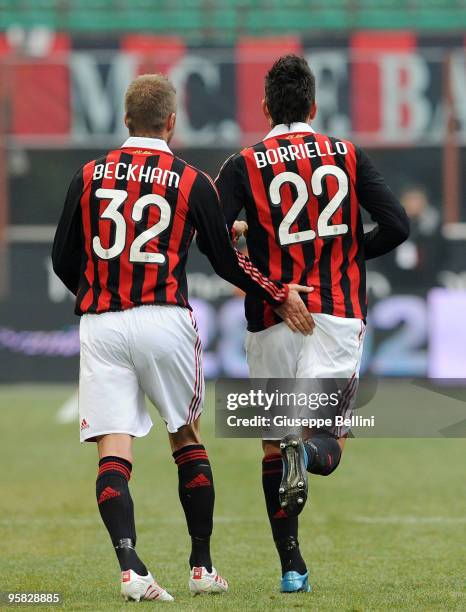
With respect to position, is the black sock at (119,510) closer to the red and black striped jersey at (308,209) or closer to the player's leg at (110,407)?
the player's leg at (110,407)

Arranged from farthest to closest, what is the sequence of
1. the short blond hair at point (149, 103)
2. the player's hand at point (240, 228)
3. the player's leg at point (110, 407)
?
the player's hand at point (240, 228) < the short blond hair at point (149, 103) < the player's leg at point (110, 407)

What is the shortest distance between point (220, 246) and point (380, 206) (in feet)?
1.98

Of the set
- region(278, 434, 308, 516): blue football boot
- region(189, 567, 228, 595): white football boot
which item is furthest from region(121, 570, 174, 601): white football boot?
region(278, 434, 308, 516): blue football boot

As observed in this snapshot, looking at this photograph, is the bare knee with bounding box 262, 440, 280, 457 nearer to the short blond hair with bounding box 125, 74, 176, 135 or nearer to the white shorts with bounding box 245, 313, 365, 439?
the white shorts with bounding box 245, 313, 365, 439

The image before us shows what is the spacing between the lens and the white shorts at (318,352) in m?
4.75

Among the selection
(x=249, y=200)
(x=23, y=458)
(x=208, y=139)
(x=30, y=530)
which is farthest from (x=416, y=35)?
(x=249, y=200)

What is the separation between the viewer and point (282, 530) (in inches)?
191

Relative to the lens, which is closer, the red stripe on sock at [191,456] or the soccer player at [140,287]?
the soccer player at [140,287]

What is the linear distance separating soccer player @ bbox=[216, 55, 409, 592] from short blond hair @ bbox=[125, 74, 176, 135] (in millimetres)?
319

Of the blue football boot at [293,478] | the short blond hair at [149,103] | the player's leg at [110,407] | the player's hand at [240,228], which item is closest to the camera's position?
the blue football boot at [293,478]

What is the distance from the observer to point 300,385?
187 inches

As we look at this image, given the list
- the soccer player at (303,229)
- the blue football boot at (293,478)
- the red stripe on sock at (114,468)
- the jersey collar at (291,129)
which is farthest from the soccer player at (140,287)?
the blue football boot at (293,478)

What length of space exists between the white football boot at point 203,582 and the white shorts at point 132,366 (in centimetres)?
52

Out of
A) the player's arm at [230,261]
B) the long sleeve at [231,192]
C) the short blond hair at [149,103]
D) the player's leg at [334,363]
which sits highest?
the short blond hair at [149,103]
